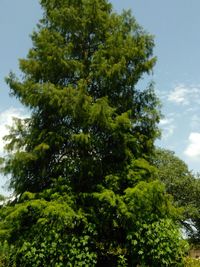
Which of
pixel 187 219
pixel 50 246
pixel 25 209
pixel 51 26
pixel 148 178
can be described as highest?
pixel 187 219

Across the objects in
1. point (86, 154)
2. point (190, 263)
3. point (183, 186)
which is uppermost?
point (183, 186)

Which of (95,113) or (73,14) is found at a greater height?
(73,14)

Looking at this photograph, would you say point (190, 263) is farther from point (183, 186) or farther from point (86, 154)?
point (183, 186)

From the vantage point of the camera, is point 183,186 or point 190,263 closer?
point 190,263

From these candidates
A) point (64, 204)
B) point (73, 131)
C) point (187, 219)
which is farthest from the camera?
point (187, 219)

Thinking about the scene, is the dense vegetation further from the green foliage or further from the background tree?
the background tree

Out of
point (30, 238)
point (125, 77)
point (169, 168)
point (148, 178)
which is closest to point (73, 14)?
point (125, 77)

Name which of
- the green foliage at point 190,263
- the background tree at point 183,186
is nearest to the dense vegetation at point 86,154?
the green foliage at point 190,263

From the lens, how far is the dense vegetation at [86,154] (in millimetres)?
15883

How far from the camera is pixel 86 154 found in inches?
709

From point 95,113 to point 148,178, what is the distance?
12.2 feet

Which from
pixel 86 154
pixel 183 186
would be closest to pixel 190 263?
pixel 86 154

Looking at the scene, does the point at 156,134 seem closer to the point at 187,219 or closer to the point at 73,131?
the point at 73,131

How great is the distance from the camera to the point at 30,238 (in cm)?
1611
